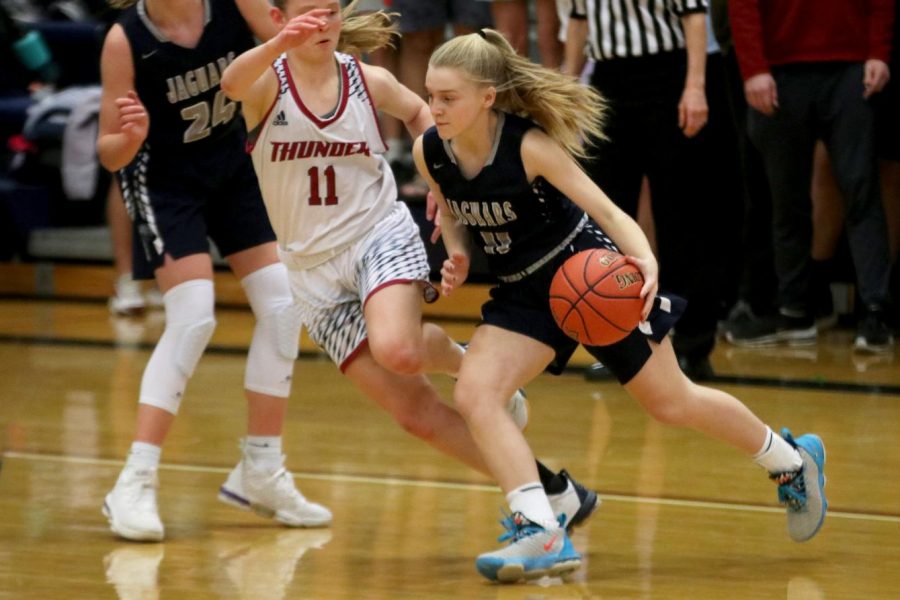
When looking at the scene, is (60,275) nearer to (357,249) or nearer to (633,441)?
(633,441)

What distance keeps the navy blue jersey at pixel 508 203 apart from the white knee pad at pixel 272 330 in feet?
2.39

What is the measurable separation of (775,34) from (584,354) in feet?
5.36

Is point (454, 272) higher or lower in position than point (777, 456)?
higher

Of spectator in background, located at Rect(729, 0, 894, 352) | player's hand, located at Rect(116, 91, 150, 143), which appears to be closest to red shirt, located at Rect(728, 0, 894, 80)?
spectator in background, located at Rect(729, 0, 894, 352)

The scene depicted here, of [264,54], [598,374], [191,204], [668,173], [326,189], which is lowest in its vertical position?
[598,374]

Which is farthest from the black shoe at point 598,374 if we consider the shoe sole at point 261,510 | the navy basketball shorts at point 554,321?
the navy basketball shorts at point 554,321

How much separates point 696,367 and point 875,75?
1495mm

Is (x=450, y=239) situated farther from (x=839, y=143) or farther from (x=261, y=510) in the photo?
(x=839, y=143)

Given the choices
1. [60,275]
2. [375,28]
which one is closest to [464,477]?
[375,28]

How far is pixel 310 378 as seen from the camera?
651 centimetres

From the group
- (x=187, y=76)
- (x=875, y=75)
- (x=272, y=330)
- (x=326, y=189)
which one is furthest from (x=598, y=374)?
(x=187, y=76)

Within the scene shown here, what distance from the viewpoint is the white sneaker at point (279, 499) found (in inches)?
167

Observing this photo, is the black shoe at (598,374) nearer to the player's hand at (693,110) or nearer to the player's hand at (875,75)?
the player's hand at (693,110)

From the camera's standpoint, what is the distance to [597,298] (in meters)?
3.59
